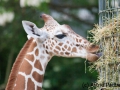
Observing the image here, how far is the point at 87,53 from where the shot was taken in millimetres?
7344

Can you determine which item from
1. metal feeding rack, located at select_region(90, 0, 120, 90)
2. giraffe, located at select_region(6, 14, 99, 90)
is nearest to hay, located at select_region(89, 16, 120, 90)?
metal feeding rack, located at select_region(90, 0, 120, 90)

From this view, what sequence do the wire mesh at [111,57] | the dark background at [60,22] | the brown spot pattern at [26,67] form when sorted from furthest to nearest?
1. the dark background at [60,22]
2. the brown spot pattern at [26,67]
3. the wire mesh at [111,57]

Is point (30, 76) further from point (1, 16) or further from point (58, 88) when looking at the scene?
point (58, 88)

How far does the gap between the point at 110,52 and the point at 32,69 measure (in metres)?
1.18

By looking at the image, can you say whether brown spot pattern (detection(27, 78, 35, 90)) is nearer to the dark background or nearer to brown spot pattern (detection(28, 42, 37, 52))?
brown spot pattern (detection(28, 42, 37, 52))

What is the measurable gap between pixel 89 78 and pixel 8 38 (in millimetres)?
2288

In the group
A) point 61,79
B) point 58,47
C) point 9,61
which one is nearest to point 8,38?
point 9,61

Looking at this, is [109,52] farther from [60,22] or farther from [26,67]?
[60,22]

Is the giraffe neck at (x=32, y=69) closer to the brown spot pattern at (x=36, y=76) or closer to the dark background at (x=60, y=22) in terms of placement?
the brown spot pattern at (x=36, y=76)

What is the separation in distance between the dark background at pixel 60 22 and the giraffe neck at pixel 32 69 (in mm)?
4750

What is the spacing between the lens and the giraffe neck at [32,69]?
7.35 metres

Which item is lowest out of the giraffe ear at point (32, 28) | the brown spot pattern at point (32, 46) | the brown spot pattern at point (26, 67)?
the brown spot pattern at point (26, 67)

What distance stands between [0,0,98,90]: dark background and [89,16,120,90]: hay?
17.5 feet

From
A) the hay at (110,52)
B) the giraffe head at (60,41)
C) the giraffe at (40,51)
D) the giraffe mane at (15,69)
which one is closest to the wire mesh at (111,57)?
the hay at (110,52)
